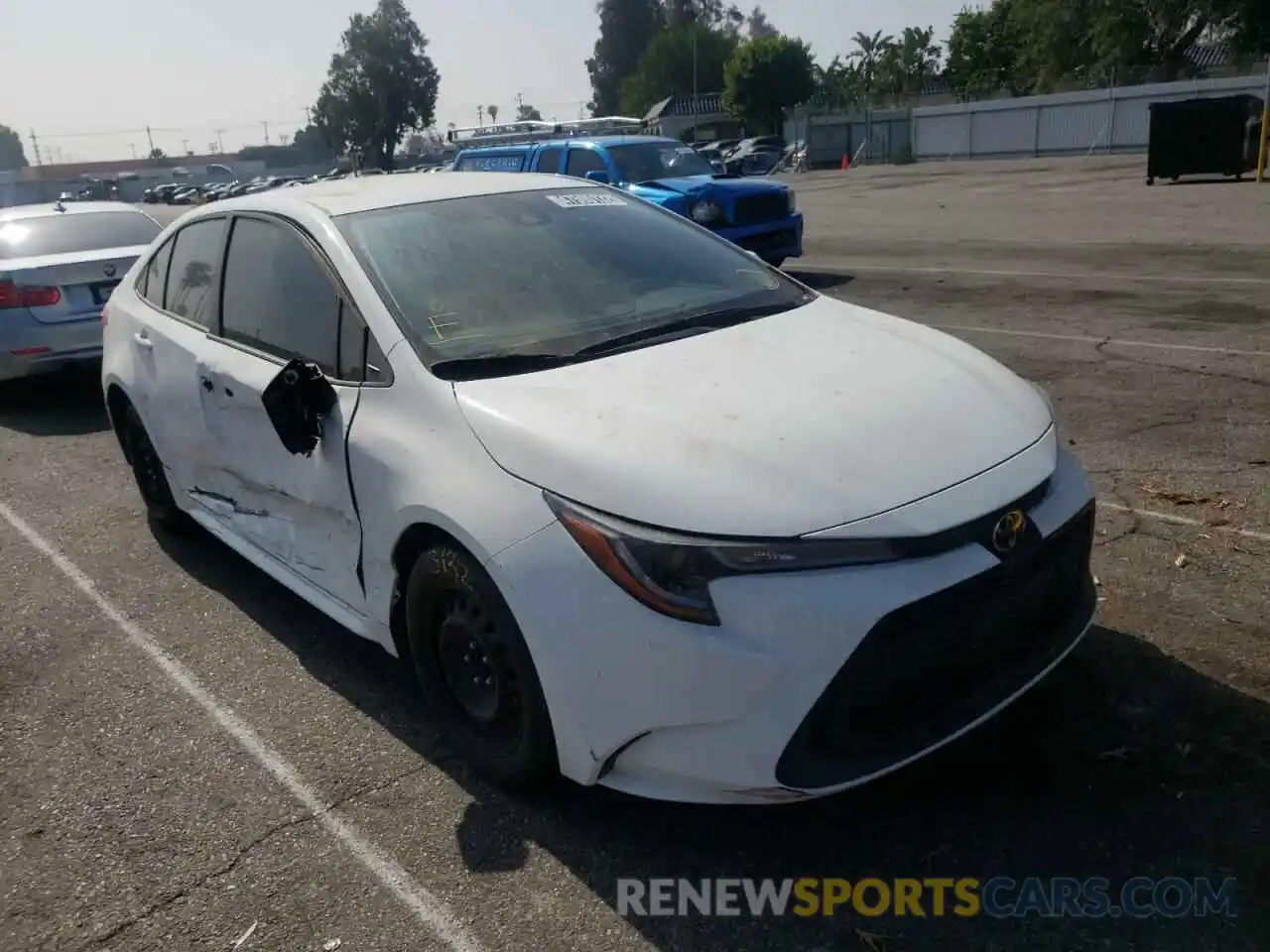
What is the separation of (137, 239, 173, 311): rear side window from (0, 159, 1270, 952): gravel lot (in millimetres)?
1217

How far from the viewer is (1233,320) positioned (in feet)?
28.6

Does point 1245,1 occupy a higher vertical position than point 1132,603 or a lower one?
higher

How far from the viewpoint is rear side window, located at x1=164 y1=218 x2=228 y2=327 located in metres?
4.50

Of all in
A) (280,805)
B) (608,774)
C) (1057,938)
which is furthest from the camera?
(280,805)

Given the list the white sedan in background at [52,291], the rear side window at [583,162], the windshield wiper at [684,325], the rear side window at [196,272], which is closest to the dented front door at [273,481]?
the rear side window at [196,272]

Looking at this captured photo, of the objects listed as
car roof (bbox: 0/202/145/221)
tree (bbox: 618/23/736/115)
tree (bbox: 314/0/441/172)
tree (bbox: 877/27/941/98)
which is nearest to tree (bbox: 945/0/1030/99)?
tree (bbox: 877/27/941/98)

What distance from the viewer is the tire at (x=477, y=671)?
9.34 ft

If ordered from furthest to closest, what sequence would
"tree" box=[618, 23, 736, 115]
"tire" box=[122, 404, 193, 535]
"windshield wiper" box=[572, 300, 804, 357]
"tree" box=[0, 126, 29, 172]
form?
"tree" box=[0, 126, 29, 172], "tree" box=[618, 23, 736, 115], "tire" box=[122, 404, 193, 535], "windshield wiper" box=[572, 300, 804, 357]

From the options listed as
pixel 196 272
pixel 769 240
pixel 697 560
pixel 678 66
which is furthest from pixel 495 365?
pixel 678 66

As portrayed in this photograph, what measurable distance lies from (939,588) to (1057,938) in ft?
2.78

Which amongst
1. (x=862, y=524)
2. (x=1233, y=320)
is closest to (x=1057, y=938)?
(x=862, y=524)

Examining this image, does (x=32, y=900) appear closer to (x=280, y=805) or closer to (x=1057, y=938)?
(x=280, y=805)

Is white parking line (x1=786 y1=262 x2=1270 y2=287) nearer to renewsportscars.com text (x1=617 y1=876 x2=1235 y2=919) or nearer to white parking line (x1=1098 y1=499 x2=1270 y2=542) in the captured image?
white parking line (x1=1098 y1=499 x2=1270 y2=542)

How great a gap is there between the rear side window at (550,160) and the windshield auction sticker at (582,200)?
9.31 meters
